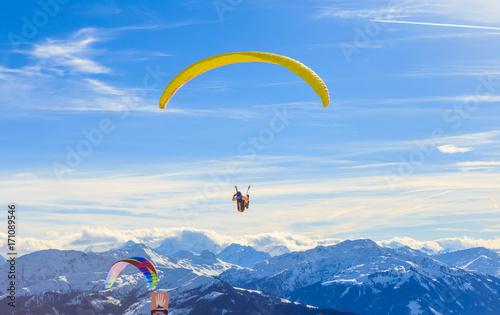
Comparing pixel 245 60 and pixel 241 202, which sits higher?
pixel 245 60

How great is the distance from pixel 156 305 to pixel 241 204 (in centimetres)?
1321

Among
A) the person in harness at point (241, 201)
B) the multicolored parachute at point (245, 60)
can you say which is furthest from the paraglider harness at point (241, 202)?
the multicolored parachute at point (245, 60)

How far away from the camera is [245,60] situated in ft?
153

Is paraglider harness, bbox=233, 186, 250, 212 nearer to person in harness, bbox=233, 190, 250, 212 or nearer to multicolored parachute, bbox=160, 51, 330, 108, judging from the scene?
person in harness, bbox=233, 190, 250, 212

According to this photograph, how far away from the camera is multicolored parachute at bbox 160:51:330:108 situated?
45.1 metres

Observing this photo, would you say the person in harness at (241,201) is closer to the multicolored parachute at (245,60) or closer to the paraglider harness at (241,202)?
the paraglider harness at (241,202)

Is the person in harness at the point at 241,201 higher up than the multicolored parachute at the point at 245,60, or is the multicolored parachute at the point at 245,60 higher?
the multicolored parachute at the point at 245,60

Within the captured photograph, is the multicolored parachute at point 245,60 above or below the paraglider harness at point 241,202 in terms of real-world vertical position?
above

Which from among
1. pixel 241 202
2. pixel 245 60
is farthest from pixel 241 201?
pixel 245 60

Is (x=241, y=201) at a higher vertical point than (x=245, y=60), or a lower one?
lower

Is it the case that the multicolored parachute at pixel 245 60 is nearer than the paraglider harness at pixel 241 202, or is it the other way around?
the multicolored parachute at pixel 245 60

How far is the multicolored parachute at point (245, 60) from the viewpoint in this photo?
45094mm

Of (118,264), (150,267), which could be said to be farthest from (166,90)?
(118,264)

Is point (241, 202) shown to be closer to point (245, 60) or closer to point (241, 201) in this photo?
point (241, 201)
